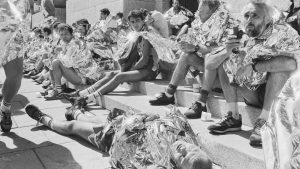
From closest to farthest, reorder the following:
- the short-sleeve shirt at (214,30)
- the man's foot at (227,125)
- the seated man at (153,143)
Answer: the seated man at (153,143)
the man's foot at (227,125)
the short-sleeve shirt at (214,30)

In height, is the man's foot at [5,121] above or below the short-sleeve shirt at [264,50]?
below

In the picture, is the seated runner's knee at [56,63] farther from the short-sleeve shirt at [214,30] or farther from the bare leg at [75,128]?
the short-sleeve shirt at [214,30]

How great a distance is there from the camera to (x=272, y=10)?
9.11ft

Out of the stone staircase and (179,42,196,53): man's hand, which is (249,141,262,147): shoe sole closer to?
the stone staircase

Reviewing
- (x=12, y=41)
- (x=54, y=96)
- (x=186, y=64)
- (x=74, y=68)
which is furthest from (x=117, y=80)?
(x=12, y=41)

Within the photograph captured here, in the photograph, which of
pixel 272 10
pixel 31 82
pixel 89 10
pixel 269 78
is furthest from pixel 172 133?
pixel 89 10

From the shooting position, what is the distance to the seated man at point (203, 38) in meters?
3.67

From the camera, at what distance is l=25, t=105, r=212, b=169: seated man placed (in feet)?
6.30

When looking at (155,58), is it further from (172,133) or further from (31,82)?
(31,82)

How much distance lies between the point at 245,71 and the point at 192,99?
3.85 feet

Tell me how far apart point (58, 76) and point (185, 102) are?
8.59ft

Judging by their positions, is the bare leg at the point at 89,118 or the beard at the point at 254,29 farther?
the bare leg at the point at 89,118

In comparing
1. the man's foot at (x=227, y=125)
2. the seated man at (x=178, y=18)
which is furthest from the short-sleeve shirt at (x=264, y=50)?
the seated man at (x=178, y=18)

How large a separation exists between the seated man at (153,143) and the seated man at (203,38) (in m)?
1.36
